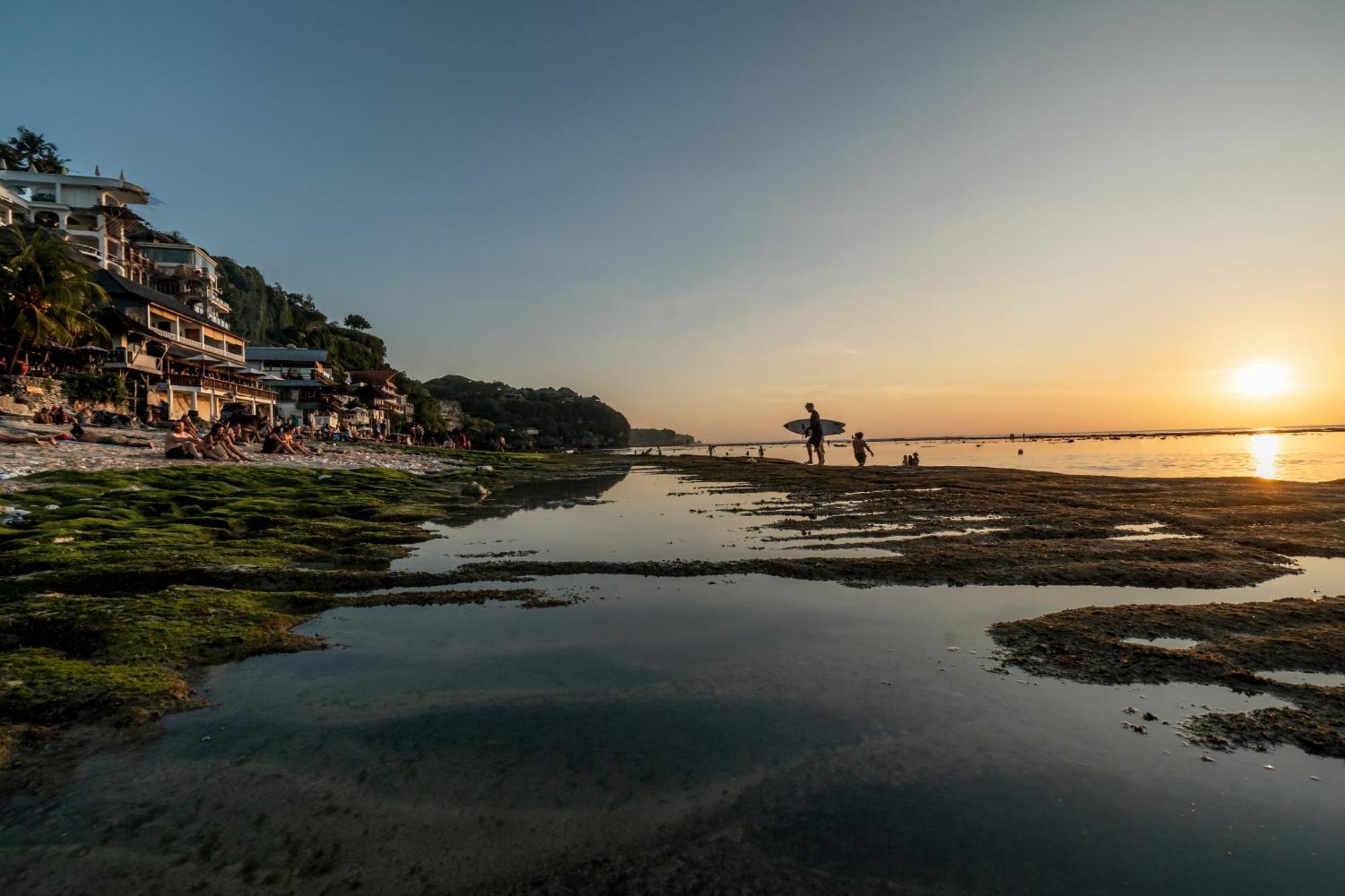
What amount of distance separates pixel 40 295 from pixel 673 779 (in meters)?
63.4

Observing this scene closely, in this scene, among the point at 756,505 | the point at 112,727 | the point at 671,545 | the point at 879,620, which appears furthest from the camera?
the point at 756,505

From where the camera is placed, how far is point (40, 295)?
1777 inches

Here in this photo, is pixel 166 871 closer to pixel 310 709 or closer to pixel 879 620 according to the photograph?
pixel 310 709

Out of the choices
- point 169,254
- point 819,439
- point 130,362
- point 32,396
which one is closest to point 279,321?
point 169,254

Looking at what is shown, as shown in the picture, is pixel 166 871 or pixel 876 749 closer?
pixel 166 871

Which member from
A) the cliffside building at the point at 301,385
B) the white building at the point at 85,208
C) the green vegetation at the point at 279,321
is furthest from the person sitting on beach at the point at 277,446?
the green vegetation at the point at 279,321

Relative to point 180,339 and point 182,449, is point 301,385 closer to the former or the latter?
point 180,339

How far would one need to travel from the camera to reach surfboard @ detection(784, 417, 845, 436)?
142 ft

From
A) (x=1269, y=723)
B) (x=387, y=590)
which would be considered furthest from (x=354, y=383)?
(x=1269, y=723)

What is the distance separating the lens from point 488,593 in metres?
9.06

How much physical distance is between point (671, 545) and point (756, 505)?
8.07 metres

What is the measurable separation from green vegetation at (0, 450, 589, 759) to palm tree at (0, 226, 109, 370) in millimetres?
39808

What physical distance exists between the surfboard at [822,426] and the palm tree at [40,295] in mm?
54403

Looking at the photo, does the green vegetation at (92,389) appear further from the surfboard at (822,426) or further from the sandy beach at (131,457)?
the surfboard at (822,426)
